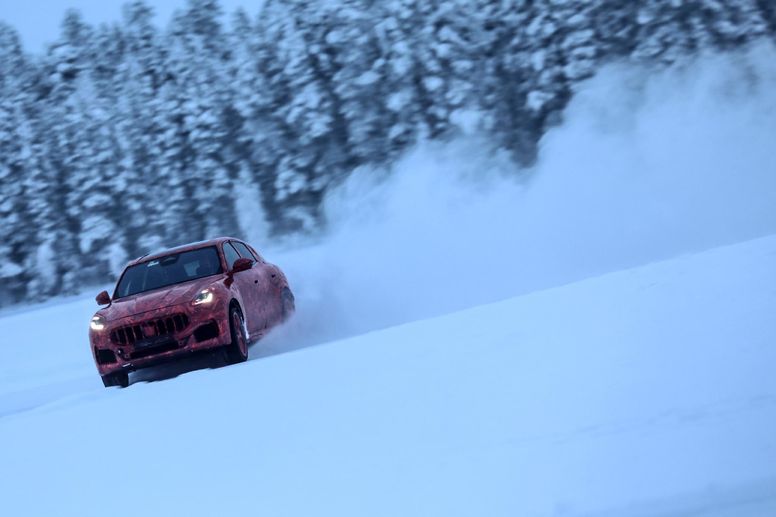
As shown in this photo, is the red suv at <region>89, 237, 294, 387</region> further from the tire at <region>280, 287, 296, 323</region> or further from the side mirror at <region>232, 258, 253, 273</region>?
the tire at <region>280, 287, 296, 323</region>

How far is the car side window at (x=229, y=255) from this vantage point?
37.8 feet

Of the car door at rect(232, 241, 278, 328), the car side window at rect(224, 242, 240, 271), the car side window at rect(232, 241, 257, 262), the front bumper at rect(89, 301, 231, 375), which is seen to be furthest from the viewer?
the car side window at rect(232, 241, 257, 262)

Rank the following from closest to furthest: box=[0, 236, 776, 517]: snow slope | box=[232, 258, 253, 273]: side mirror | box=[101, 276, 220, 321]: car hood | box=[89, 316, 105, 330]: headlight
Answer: box=[0, 236, 776, 517]: snow slope, box=[101, 276, 220, 321]: car hood, box=[89, 316, 105, 330]: headlight, box=[232, 258, 253, 273]: side mirror

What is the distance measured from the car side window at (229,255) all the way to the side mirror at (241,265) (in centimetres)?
31

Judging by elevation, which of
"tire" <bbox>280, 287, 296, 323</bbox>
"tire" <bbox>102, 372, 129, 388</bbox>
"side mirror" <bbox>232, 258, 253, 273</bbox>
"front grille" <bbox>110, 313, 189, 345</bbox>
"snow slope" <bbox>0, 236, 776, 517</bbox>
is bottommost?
"tire" <bbox>280, 287, 296, 323</bbox>

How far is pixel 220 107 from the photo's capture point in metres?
46.1

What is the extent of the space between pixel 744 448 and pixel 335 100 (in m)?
39.7

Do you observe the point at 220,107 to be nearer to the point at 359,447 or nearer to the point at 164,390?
the point at 164,390

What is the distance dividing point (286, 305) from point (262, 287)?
1.15m

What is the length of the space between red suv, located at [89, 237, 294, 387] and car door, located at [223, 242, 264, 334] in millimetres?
13

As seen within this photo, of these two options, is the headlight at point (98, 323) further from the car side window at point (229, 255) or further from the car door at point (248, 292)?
the car side window at point (229, 255)

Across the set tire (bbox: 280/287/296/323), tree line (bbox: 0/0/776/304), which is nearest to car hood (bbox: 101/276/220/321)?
tire (bbox: 280/287/296/323)

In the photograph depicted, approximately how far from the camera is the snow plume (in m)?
16.2

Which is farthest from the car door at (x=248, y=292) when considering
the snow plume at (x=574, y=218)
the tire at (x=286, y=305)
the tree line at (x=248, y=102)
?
the tree line at (x=248, y=102)
